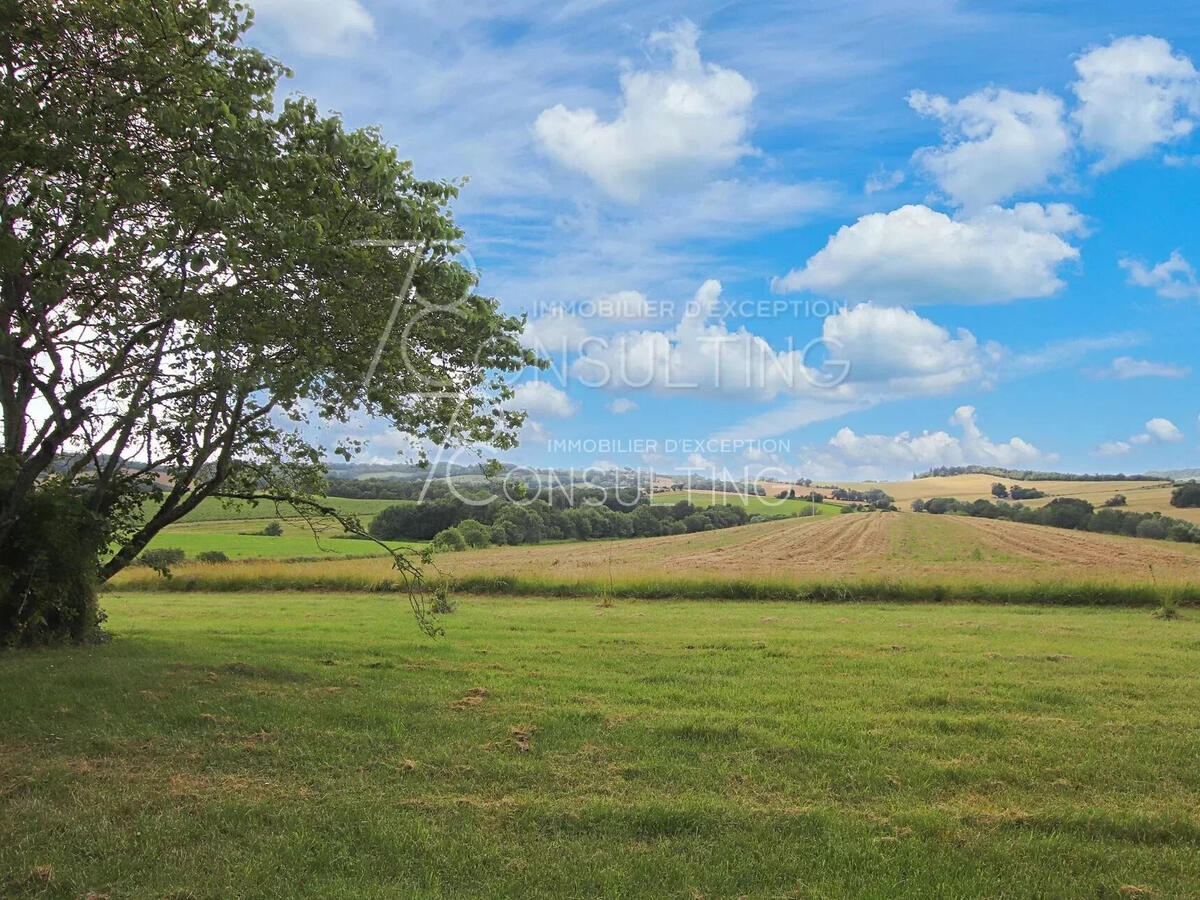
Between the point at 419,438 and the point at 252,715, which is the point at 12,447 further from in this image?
the point at 252,715

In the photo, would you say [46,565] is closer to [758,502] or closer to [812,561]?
[812,561]

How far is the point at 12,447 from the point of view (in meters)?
13.7

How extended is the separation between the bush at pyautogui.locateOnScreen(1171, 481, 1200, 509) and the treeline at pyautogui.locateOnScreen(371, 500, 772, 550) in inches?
1417

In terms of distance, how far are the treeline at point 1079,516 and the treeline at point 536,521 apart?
2211 cm

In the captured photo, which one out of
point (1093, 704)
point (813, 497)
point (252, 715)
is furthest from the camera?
point (813, 497)

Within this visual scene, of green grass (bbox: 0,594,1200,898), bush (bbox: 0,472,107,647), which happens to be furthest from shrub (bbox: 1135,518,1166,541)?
bush (bbox: 0,472,107,647)

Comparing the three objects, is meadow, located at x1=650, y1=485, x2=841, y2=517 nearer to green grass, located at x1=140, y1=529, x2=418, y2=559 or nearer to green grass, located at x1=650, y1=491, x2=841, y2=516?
green grass, located at x1=650, y1=491, x2=841, y2=516

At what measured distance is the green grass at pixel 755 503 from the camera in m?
67.6

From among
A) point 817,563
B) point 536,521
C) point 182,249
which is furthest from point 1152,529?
point 182,249

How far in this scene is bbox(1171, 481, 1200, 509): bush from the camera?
5922 centimetres

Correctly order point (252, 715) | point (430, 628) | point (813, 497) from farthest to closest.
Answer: point (813, 497) < point (430, 628) < point (252, 715)

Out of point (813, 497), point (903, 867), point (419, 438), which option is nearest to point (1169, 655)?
point (903, 867)

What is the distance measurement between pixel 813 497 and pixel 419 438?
239ft

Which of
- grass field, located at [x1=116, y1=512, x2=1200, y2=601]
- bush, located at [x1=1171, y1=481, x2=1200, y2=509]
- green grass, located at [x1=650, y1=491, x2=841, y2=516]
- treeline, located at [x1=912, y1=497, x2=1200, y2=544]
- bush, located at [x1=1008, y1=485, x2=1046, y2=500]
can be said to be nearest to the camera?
grass field, located at [x1=116, y1=512, x2=1200, y2=601]
